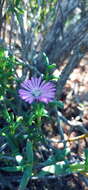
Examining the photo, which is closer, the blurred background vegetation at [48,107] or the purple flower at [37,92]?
the purple flower at [37,92]

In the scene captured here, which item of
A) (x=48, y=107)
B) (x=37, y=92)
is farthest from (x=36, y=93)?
(x=48, y=107)

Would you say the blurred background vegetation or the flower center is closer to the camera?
the flower center

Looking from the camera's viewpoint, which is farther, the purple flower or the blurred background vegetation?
the blurred background vegetation

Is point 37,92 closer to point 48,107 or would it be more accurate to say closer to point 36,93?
point 36,93

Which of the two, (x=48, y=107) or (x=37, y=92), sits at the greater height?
(x=48, y=107)

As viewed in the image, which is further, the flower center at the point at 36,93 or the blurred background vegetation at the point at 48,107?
the blurred background vegetation at the point at 48,107

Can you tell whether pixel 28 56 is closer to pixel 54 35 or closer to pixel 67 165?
pixel 54 35

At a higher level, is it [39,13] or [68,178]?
[39,13]

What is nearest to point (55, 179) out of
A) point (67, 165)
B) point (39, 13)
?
point (67, 165)
